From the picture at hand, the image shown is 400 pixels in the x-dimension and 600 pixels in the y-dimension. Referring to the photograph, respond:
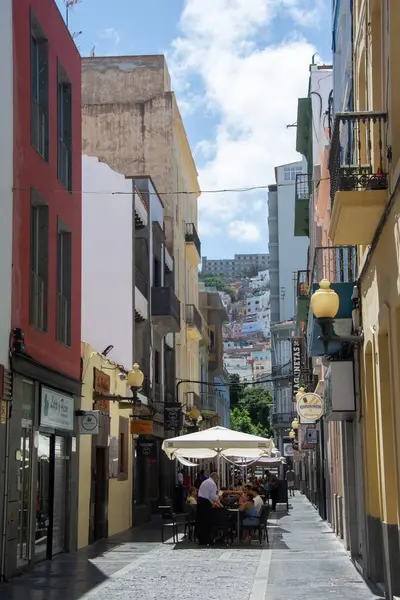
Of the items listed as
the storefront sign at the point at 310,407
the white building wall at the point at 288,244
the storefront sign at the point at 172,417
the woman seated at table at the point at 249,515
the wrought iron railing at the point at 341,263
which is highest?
the white building wall at the point at 288,244

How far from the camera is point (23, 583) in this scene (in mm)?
14375

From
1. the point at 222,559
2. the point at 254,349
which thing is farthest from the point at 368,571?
the point at 254,349

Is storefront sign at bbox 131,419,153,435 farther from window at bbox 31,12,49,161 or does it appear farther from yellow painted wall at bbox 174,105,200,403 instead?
yellow painted wall at bbox 174,105,200,403

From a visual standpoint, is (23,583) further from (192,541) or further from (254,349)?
(254,349)

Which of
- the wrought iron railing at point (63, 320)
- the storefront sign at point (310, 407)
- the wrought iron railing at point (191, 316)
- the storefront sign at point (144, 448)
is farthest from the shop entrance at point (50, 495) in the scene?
the wrought iron railing at point (191, 316)

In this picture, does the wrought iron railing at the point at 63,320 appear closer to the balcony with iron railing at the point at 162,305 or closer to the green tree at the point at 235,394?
the balcony with iron railing at the point at 162,305

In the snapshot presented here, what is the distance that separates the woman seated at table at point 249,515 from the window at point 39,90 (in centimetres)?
944

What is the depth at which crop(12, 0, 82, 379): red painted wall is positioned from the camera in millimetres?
15750

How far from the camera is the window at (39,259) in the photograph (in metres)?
17.0

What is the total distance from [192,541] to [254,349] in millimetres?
168018

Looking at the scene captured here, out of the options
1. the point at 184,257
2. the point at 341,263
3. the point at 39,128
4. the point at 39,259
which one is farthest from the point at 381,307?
the point at 184,257

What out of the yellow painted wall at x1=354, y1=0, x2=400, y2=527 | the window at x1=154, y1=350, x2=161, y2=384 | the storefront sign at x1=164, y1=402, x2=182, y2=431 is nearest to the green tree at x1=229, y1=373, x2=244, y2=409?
the window at x1=154, y1=350, x2=161, y2=384

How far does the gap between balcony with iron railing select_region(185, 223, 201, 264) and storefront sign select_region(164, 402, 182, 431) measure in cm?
1390

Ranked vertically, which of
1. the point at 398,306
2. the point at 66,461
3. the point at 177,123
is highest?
the point at 177,123
